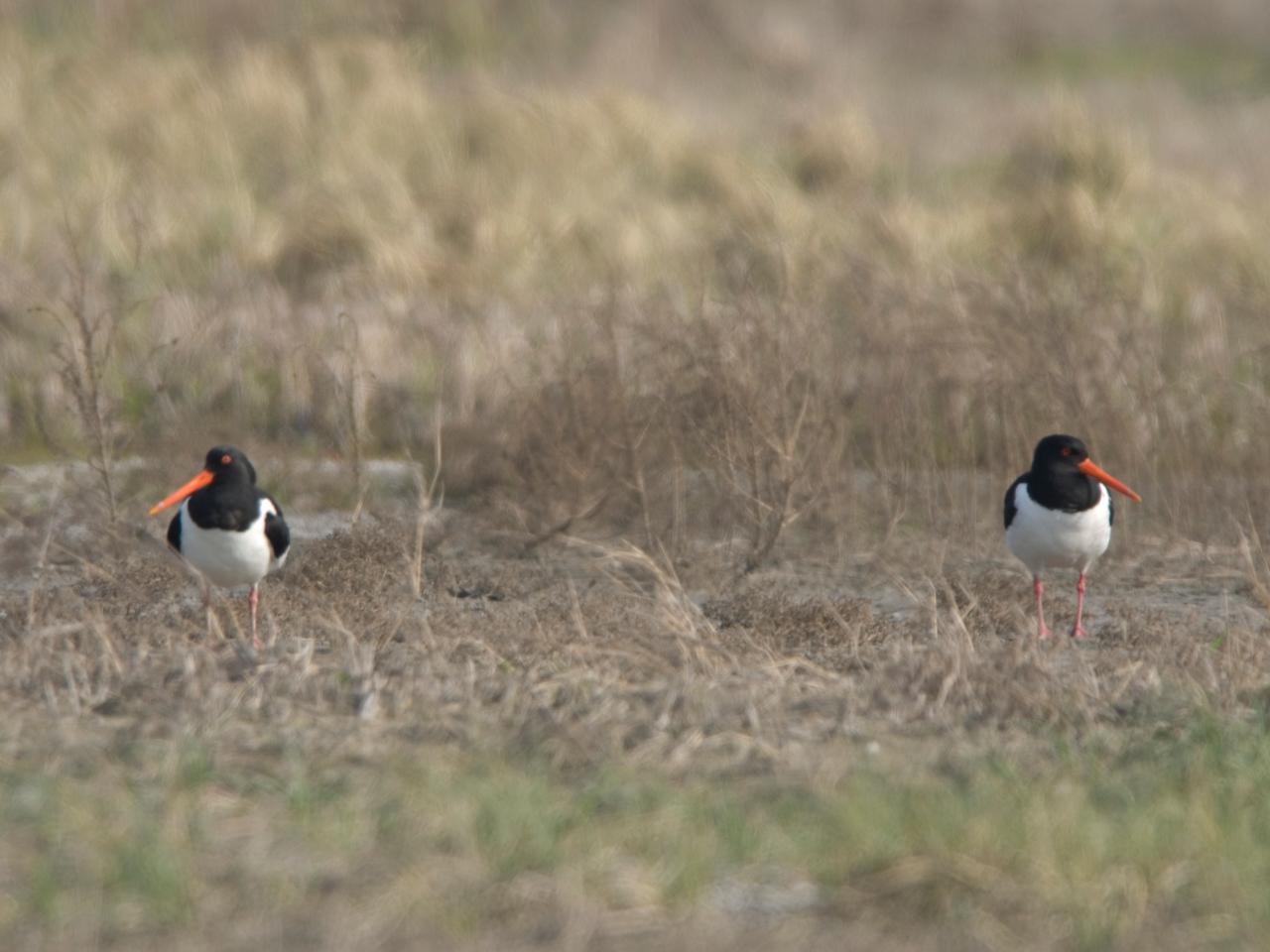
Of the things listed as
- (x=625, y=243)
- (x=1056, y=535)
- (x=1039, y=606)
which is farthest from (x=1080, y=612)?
(x=625, y=243)

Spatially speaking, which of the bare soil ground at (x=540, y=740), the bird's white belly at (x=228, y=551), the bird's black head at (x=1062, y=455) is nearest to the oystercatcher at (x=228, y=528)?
the bird's white belly at (x=228, y=551)

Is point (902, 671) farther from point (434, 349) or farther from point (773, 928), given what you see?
point (434, 349)

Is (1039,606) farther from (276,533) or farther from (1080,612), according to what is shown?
(276,533)

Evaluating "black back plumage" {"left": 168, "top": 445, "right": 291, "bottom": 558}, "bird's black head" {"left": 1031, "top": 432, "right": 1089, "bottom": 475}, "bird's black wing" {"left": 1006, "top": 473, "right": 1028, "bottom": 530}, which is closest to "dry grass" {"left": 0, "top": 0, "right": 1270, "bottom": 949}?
"black back plumage" {"left": 168, "top": 445, "right": 291, "bottom": 558}

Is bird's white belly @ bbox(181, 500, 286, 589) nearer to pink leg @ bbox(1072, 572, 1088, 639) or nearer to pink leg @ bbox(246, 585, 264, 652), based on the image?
pink leg @ bbox(246, 585, 264, 652)

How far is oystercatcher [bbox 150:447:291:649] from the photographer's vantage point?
24.2ft

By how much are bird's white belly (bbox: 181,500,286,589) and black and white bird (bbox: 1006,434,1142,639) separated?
9.82 ft

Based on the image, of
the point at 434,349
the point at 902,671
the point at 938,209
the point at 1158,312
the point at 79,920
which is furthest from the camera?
the point at 938,209

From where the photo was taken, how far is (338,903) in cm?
451

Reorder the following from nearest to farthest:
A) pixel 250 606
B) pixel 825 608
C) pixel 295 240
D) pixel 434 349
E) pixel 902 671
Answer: pixel 902 671, pixel 825 608, pixel 250 606, pixel 434 349, pixel 295 240

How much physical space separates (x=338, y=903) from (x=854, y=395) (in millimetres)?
5472

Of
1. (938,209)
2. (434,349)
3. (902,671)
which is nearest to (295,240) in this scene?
(434,349)

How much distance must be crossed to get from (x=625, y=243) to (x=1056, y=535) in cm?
690

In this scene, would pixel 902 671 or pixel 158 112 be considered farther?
pixel 158 112
